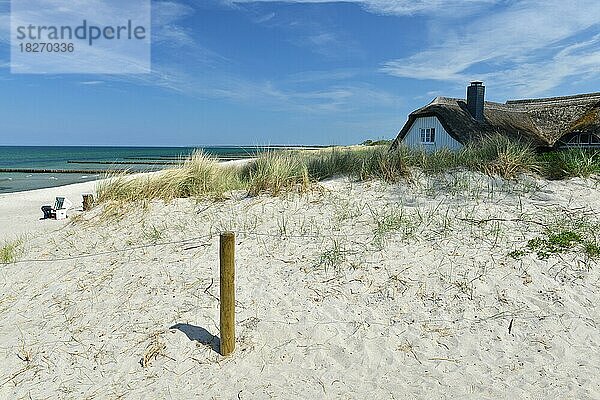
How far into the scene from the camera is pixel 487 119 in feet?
52.5

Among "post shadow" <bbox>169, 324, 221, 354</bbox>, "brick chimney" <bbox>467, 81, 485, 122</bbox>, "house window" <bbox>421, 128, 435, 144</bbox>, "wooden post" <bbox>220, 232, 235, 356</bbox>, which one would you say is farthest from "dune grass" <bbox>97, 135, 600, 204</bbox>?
"brick chimney" <bbox>467, 81, 485, 122</bbox>

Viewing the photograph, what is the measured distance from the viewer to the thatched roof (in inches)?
572

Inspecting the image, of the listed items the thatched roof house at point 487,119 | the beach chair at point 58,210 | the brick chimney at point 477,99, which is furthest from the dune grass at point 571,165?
the beach chair at point 58,210

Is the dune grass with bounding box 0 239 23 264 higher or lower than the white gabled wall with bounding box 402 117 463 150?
lower

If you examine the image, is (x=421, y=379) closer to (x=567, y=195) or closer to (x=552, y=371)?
(x=552, y=371)

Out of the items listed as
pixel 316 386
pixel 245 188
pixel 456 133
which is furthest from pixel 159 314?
pixel 456 133

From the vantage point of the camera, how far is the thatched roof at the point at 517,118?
1454cm

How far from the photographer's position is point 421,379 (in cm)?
383

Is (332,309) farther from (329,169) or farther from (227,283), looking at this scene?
(329,169)

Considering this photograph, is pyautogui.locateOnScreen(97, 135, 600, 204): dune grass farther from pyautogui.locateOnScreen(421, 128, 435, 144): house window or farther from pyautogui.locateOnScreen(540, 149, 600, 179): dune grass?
pyautogui.locateOnScreen(421, 128, 435, 144): house window

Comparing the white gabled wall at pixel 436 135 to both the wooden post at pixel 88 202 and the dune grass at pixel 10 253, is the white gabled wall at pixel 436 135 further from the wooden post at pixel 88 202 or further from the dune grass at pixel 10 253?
the dune grass at pixel 10 253

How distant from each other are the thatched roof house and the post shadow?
10.7 m

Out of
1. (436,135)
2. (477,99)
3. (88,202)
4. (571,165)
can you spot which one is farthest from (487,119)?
(88,202)

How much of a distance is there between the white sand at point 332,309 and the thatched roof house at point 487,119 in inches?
305
